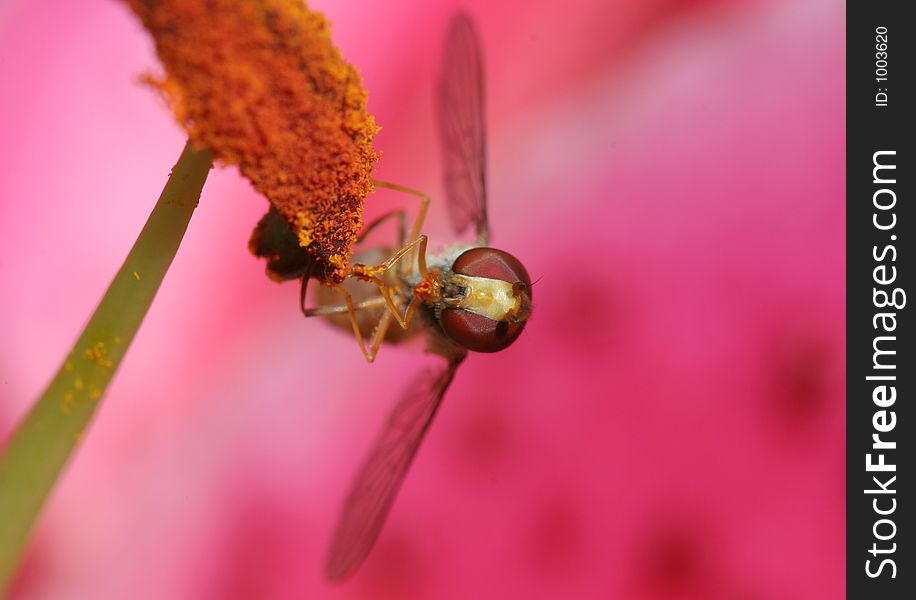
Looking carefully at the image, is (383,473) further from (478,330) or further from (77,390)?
(77,390)

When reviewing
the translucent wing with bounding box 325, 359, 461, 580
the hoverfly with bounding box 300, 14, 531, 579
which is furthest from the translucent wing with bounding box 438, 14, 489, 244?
the translucent wing with bounding box 325, 359, 461, 580

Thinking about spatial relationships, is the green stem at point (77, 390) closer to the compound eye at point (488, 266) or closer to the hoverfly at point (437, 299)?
the hoverfly at point (437, 299)

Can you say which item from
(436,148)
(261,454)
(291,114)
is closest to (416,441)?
(261,454)

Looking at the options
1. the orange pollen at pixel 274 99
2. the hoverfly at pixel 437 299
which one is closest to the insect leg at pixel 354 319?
the hoverfly at pixel 437 299

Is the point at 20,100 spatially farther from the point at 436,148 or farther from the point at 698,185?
the point at 698,185

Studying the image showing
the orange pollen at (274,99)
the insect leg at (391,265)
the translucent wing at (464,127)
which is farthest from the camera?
the translucent wing at (464,127)

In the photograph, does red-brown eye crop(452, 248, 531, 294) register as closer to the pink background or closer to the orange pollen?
the pink background

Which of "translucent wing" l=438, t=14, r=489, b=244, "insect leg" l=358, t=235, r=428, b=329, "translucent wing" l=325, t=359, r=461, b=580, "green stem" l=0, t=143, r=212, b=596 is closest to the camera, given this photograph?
"green stem" l=0, t=143, r=212, b=596
